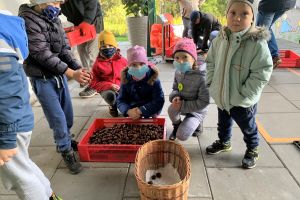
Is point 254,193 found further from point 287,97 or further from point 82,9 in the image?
point 82,9

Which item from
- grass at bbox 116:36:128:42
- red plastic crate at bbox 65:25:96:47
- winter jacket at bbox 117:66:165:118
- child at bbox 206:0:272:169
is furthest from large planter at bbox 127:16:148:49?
child at bbox 206:0:272:169

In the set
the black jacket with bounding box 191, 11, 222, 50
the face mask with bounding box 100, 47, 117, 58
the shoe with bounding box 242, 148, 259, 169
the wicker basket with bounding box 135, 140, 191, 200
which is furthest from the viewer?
the black jacket with bounding box 191, 11, 222, 50

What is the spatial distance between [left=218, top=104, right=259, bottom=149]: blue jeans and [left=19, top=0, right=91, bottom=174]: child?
4.30 ft

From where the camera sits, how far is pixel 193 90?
9.05 feet

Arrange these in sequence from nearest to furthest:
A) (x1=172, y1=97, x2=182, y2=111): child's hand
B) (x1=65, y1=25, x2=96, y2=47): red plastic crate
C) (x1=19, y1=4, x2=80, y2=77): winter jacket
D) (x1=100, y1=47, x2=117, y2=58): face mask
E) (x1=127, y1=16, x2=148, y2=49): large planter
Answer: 1. (x1=19, y1=4, x2=80, y2=77): winter jacket
2. (x1=172, y1=97, x2=182, y2=111): child's hand
3. (x1=100, y1=47, x2=117, y2=58): face mask
4. (x1=65, y1=25, x2=96, y2=47): red plastic crate
5. (x1=127, y1=16, x2=148, y2=49): large planter

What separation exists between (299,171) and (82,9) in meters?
3.55

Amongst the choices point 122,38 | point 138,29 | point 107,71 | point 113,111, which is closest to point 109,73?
point 107,71

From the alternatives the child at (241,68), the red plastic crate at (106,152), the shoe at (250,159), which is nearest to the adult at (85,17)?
the red plastic crate at (106,152)

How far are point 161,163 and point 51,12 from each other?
5.16 feet

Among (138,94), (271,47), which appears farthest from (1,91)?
(271,47)

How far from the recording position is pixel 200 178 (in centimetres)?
242

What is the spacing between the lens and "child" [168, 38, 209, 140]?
2641mm

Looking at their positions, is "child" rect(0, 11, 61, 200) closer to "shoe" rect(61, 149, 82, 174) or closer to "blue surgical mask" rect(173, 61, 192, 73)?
"shoe" rect(61, 149, 82, 174)

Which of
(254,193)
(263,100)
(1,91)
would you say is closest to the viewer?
(1,91)
